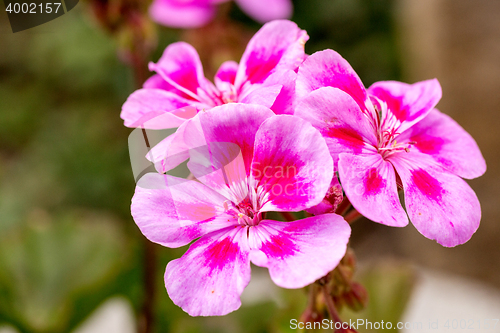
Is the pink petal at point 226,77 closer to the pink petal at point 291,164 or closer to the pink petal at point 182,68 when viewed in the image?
the pink petal at point 182,68

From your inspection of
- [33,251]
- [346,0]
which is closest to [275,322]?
[33,251]

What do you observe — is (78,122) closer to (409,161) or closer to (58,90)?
(58,90)

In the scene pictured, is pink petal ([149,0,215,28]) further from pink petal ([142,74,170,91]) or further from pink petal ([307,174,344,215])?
pink petal ([307,174,344,215])

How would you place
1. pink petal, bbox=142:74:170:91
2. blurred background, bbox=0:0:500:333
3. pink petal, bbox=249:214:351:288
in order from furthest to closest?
blurred background, bbox=0:0:500:333
pink petal, bbox=142:74:170:91
pink petal, bbox=249:214:351:288

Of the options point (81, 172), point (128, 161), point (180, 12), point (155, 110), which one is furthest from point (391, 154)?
point (81, 172)

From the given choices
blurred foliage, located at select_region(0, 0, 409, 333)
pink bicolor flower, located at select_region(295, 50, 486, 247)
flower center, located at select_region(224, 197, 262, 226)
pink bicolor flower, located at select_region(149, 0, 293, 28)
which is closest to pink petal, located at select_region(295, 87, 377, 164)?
pink bicolor flower, located at select_region(295, 50, 486, 247)

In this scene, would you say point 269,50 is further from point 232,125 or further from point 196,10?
point 196,10

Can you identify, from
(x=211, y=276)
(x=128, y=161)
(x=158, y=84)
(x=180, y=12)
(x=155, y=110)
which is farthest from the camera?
(x=128, y=161)
